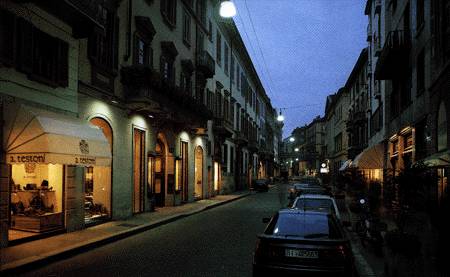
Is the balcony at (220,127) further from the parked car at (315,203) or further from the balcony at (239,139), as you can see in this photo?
the parked car at (315,203)

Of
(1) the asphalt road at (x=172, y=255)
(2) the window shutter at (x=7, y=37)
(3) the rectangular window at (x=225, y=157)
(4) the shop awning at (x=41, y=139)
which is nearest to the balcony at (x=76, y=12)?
(2) the window shutter at (x=7, y=37)

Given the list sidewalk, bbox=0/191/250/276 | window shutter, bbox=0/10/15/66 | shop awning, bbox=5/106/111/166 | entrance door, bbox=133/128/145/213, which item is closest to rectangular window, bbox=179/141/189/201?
entrance door, bbox=133/128/145/213

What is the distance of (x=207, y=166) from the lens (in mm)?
35406

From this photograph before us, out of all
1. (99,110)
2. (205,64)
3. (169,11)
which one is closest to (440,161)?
(99,110)

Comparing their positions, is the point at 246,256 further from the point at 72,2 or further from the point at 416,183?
the point at 72,2

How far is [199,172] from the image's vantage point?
33656mm

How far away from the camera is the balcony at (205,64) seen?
31.3m

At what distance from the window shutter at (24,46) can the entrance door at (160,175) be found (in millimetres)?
13046

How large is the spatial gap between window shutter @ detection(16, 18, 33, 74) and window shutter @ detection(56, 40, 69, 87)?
1.27 m

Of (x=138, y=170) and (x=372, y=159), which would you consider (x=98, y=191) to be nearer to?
(x=138, y=170)

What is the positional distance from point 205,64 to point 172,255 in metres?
21.4

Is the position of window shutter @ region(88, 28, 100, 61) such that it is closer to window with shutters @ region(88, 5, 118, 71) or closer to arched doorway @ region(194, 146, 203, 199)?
window with shutters @ region(88, 5, 118, 71)

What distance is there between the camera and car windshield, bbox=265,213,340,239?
25.8ft

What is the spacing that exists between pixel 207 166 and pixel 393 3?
16.4m
